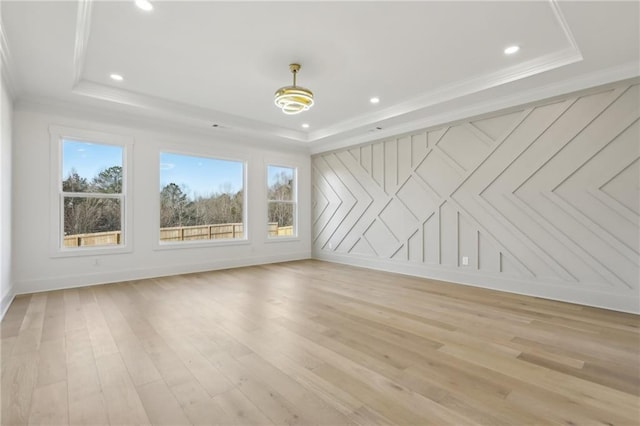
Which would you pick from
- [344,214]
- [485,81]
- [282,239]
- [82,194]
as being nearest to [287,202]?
[282,239]

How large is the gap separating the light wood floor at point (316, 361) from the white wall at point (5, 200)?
0.78 ft

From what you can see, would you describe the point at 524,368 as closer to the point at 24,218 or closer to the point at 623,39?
the point at 623,39

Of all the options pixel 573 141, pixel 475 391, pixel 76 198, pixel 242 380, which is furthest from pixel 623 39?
pixel 76 198

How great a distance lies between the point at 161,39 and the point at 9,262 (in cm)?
338

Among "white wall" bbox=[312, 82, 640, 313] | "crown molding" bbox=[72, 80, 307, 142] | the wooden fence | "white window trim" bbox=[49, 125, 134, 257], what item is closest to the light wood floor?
"white wall" bbox=[312, 82, 640, 313]

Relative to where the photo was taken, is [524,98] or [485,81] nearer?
[485,81]

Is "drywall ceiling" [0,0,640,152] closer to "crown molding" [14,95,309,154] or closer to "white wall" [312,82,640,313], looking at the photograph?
"crown molding" [14,95,309,154]

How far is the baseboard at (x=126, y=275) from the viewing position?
4273 millimetres

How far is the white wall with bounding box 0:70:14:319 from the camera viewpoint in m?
3.33

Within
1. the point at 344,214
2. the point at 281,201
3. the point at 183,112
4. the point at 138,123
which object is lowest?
the point at 344,214

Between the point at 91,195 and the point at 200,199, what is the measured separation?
1.74 m

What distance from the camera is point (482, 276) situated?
4660 mm

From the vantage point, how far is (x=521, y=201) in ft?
14.1

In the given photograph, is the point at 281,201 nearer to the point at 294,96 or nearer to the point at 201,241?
the point at 201,241
